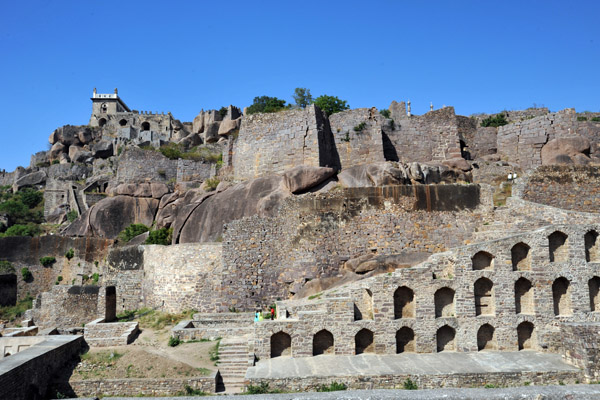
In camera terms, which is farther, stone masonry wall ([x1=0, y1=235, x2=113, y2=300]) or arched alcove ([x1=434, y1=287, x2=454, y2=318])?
stone masonry wall ([x1=0, y1=235, x2=113, y2=300])

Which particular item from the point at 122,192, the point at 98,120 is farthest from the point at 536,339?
the point at 98,120

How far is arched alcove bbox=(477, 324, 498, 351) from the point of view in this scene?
16.6 m

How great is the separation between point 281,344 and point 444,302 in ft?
20.0

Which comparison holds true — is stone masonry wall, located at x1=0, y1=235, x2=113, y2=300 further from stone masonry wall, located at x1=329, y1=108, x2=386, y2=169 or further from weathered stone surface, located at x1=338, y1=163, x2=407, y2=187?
weathered stone surface, located at x1=338, y1=163, x2=407, y2=187

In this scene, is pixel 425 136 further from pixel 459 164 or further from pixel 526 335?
pixel 526 335

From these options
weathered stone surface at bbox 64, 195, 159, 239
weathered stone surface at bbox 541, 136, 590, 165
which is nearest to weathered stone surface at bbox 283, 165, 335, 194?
weathered stone surface at bbox 541, 136, 590, 165

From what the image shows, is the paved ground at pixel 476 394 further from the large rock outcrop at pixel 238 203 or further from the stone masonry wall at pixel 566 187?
the large rock outcrop at pixel 238 203

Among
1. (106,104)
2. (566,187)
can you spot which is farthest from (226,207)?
(106,104)

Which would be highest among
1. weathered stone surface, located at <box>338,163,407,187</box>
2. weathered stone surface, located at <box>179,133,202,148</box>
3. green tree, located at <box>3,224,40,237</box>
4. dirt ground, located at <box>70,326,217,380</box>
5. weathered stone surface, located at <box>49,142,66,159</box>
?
weathered stone surface, located at <box>49,142,66,159</box>

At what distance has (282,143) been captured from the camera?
27484 mm

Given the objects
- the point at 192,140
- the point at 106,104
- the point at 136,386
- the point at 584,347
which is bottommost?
the point at 136,386

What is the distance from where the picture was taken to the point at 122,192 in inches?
1396

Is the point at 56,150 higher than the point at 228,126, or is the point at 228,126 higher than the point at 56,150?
the point at 56,150

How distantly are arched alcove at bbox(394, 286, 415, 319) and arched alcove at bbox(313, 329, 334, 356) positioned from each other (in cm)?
258
